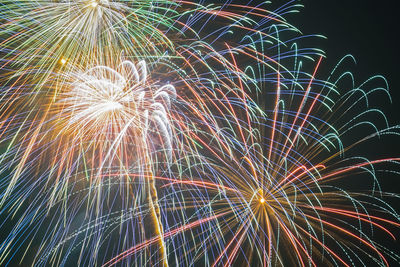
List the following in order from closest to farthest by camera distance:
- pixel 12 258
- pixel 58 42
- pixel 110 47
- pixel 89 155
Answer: pixel 58 42, pixel 110 47, pixel 89 155, pixel 12 258

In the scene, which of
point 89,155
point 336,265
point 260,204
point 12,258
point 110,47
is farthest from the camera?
point 336,265

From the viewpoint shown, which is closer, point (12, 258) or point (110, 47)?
point (110, 47)

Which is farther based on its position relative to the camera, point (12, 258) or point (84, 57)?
point (12, 258)

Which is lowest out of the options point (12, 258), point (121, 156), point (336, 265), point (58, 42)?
point (336, 265)

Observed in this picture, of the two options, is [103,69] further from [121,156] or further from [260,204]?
[260,204]

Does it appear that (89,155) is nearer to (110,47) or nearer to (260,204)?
(110,47)

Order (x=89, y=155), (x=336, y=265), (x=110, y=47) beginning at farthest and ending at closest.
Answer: (x=336, y=265)
(x=89, y=155)
(x=110, y=47)

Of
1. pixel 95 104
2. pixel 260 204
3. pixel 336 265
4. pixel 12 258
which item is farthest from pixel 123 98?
pixel 336 265

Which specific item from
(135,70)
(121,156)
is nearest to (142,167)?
(121,156)

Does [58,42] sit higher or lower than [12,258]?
higher
